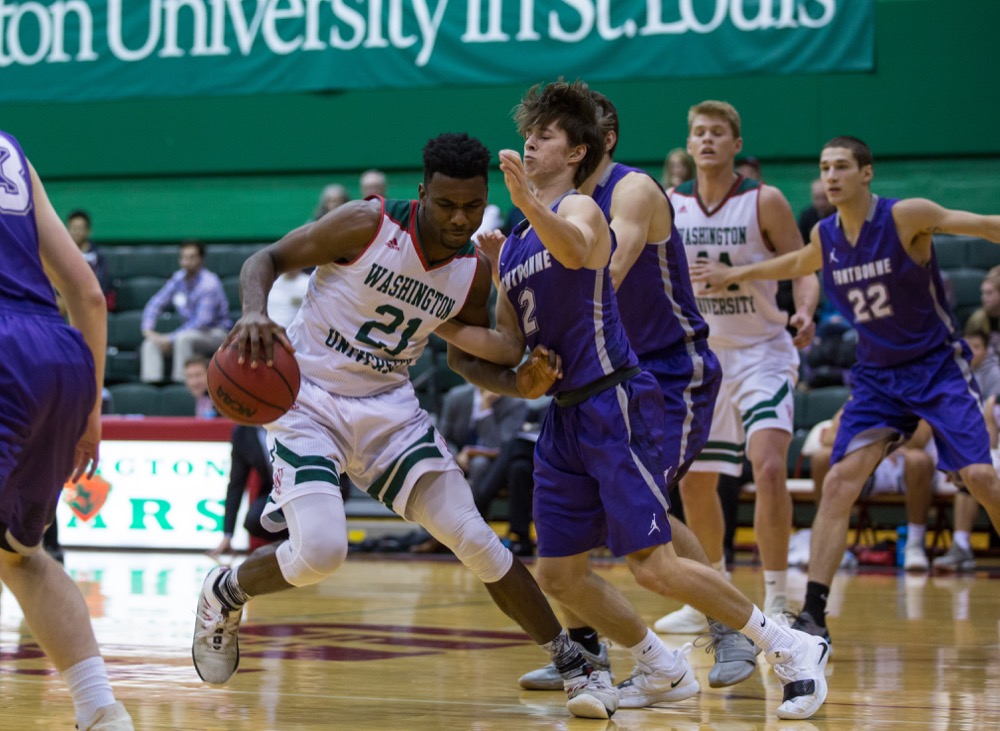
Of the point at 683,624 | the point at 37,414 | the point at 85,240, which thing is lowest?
the point at 683,624

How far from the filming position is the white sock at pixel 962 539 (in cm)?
977

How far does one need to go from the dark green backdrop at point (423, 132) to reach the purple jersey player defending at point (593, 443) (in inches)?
385

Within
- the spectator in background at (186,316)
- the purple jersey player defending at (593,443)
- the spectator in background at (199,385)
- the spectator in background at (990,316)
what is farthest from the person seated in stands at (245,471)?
the purple jersey player defending at (593,443)

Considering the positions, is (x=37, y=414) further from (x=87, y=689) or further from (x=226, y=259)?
(x=226, y=259)

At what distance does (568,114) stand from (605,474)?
3.51 feet

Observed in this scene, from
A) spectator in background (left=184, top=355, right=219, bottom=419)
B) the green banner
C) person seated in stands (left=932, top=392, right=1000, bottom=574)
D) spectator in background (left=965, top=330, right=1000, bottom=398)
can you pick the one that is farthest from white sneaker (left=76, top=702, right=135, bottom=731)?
the green banner

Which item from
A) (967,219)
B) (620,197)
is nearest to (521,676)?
(620,197)

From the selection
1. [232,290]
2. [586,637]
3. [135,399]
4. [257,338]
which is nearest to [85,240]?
[232,290]

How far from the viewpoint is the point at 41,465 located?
3186 millimetres

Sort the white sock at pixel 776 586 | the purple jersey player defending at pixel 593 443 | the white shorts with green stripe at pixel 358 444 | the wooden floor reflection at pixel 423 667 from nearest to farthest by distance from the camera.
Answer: the wooden floor reflection at pixel 423 667, the purple jersey player defending at pixel 593 443, the white shorts with green stripe at pixel 358 444, the white sock at pixel 776 586

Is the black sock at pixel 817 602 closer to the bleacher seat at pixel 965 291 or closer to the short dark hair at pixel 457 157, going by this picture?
the short dark hair at pixel 457 157

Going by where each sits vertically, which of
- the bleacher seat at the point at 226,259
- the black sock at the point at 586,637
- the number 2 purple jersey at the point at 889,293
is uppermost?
the bleacher seat at the point at 226,259

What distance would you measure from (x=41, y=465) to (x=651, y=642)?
1.96 metres

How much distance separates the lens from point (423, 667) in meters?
5.01
